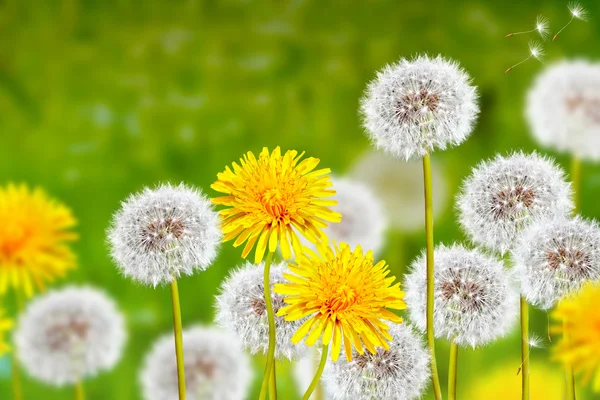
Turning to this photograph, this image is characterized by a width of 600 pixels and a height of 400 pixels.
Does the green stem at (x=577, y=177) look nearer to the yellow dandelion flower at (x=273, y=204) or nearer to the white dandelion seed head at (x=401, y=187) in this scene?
the white dandelion seed head at (x=401, y=187)

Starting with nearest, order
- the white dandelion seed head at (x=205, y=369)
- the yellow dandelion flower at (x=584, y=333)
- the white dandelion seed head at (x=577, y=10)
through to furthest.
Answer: the yellow dandelion flower at (x=584, y=333) → the white dandelion seed head at (x=205, y=369) → the white dandelion seed head at (x=577, y=10)

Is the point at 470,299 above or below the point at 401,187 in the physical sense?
below

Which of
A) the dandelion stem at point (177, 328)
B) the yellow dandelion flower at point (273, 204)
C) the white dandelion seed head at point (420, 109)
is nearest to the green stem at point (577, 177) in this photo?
the white dandelion seed head at point (420, 109)

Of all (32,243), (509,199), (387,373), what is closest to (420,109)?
(509,199)

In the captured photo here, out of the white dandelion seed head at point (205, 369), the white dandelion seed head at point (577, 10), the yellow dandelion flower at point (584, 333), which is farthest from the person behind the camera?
the white dandelion seed head at point (577, 10)

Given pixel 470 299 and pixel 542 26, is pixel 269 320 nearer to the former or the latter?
pixel 470 299

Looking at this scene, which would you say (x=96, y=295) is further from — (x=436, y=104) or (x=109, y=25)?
(x=436, y=104)

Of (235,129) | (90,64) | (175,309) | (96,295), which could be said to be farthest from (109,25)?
(175,309)
